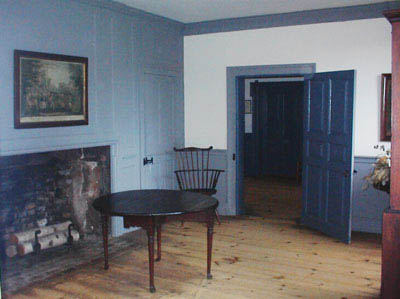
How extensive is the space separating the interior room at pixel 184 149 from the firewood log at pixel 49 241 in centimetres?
2

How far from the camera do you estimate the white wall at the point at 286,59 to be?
5.58 metres

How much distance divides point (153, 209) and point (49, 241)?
66.1 inches

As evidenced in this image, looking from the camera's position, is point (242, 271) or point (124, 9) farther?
point (124, 9)

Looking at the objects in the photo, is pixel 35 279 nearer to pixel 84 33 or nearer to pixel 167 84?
pixel 84 33

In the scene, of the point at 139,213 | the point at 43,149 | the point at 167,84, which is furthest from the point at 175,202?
the point at 167,84

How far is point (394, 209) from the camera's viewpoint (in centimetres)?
273

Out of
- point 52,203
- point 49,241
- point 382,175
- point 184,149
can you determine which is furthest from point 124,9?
point 382,175

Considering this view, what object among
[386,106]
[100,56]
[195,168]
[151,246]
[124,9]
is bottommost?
[151,246]

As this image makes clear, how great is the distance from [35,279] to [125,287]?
0.86 metres

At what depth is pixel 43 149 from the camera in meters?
4.44

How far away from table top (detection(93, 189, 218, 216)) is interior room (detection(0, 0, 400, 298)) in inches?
0.9

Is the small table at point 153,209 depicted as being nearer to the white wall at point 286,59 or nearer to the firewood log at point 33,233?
the firewood log at point 33,233

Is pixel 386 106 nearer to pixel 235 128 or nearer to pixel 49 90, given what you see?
pixel 235 128

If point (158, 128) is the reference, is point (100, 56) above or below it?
above
